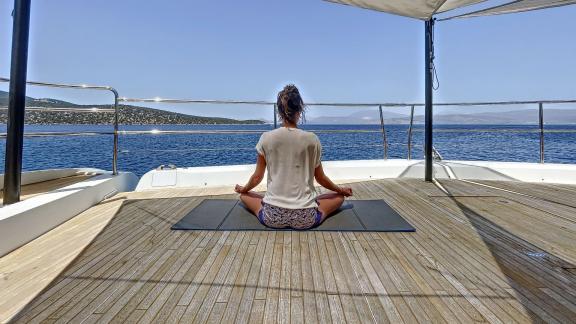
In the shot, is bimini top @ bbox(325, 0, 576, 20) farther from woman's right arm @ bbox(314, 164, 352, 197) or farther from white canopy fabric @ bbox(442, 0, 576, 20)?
woman's right arm @ bbox(314, 164, 352, 197)

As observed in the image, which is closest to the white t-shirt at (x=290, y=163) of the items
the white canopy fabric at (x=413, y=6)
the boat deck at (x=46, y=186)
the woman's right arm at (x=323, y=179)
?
the woman's right arm at (x=323, y=179)

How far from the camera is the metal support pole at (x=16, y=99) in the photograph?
1848 millimetres

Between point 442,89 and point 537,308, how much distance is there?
297 cm

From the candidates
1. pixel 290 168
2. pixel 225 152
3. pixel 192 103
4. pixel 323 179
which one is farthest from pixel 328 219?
pixel 225 152

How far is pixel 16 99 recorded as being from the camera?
189cm

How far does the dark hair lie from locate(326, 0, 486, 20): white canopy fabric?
2.01 m

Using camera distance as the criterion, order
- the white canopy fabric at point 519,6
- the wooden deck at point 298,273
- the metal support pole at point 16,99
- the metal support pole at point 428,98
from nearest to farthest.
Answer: the wooden deck at point 298,273
the metal support pole at point 16,99
the white canopy fabric at point 519,6
the metal support pole at point 428,98

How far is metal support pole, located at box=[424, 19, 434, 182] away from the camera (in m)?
3.41

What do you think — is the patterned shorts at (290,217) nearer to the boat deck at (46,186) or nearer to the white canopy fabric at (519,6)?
the boat deck at (46,186)

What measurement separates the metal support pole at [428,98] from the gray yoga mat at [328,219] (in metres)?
1.36

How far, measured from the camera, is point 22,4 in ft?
6.10

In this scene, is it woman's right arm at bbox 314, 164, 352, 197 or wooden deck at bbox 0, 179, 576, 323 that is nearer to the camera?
wooden deck at bbox 0, 179, 576, 323

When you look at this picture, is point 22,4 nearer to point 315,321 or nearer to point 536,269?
point 315,321

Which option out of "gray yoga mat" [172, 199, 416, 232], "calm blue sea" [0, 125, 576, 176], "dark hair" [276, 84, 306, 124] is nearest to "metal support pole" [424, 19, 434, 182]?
"calm blue sea" [0, 125, 576, 176]
